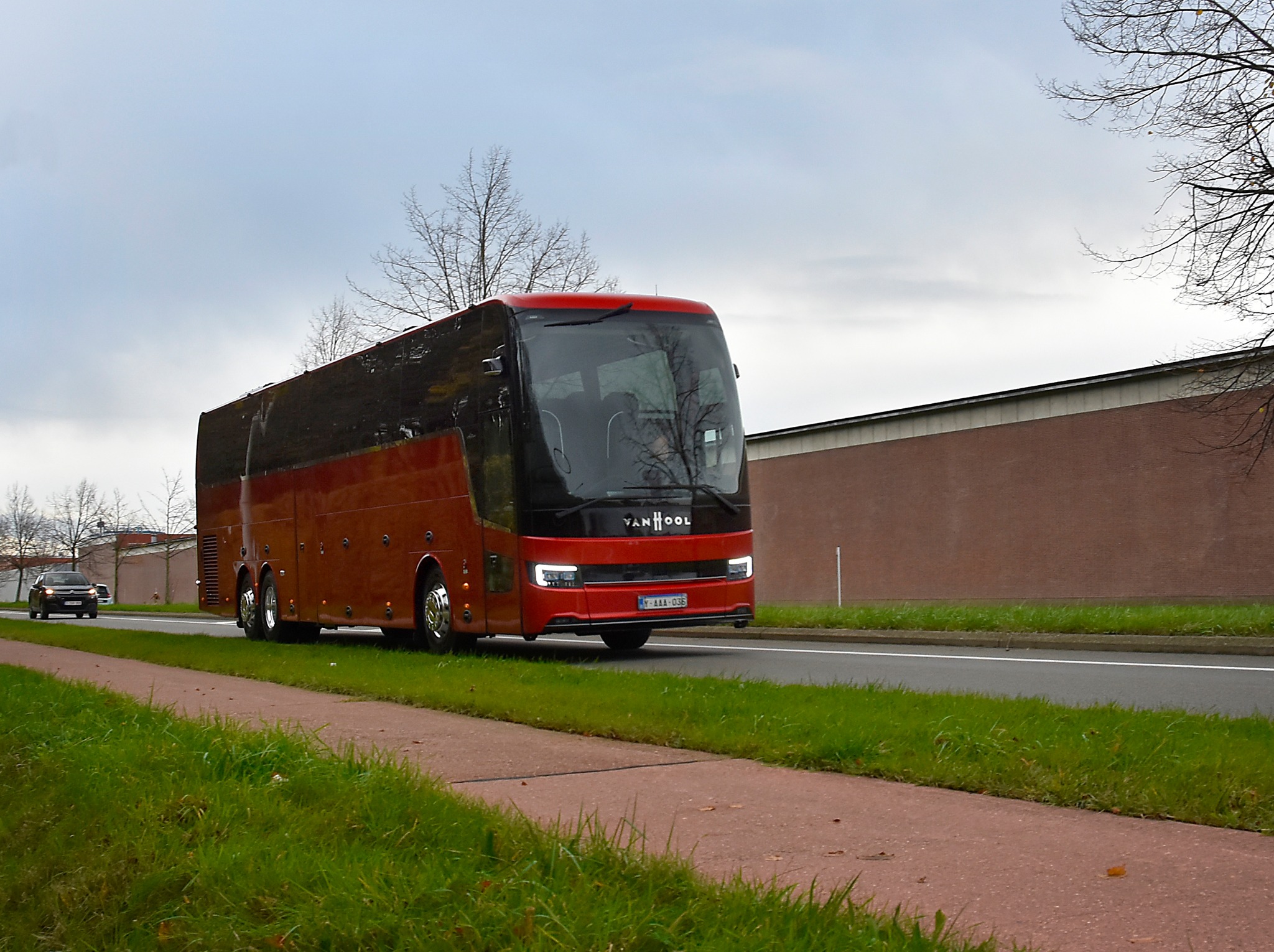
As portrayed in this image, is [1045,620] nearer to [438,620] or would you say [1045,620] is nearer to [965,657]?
[965,657]

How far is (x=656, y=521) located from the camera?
46.9 ft

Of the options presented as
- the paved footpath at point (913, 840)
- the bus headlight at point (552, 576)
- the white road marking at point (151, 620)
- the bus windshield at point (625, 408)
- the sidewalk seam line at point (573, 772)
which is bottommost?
the paved footpath at point (913, 840)

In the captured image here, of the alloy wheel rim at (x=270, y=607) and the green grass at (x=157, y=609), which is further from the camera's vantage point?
the green grass at (x=157, y=609)

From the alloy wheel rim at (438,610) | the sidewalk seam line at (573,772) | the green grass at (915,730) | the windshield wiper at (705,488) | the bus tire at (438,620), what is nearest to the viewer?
the green grass at (915,730)

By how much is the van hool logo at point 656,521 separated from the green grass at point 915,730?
8.91ft

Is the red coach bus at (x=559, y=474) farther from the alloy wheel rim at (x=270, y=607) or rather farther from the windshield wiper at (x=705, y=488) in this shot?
the alloy wheel rim at (x=270, y=607)

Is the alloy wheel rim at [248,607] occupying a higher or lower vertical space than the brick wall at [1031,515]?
lower

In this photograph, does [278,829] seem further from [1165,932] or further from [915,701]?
[915,701]

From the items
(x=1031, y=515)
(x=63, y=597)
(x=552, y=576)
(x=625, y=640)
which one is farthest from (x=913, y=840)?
(x=63, y=597)

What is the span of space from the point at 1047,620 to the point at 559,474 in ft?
23.1

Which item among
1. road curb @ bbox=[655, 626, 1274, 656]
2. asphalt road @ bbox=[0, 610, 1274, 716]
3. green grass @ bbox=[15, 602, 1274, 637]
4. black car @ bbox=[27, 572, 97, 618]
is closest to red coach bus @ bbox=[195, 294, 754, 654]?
asphalt road @ bbox=[0, 610, 1274, 716]

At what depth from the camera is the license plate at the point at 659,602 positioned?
14148mm

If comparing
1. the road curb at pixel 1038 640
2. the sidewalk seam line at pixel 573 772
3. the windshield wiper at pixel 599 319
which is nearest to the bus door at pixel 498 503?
the windshield wiper at pixel 599 319

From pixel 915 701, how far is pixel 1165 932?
4793 millimetres
